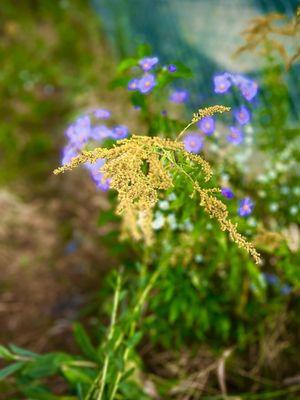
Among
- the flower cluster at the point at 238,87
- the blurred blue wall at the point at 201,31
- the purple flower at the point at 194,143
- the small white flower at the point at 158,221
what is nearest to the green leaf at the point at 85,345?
the small white flower at the point at 158,221

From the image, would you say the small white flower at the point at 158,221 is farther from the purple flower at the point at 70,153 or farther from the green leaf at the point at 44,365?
the green leaf at the point at 44,365

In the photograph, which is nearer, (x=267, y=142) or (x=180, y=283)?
(x=180, y=283)

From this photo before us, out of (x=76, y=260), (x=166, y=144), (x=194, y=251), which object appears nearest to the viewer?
(x=166, y=144)

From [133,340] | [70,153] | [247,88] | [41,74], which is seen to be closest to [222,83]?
[247,88]

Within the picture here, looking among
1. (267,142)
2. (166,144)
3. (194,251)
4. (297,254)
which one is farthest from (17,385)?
(267,142)

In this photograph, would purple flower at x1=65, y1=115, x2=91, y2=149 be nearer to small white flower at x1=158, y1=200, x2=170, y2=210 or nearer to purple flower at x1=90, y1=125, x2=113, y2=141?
purple flower at x1=90, y1=125, x2=113, y2=141

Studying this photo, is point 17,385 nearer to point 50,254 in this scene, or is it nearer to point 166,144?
point 50,254

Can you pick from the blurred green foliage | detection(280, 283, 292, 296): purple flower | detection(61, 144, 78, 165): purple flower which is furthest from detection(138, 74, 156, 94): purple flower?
the blurred green foliage
